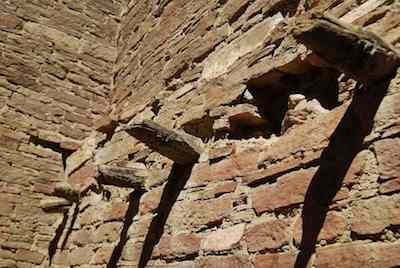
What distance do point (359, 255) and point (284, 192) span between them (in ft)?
1.63

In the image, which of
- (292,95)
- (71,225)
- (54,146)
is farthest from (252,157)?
(54,146)

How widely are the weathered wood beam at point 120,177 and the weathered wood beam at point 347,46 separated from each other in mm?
1809

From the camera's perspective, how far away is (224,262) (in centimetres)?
224

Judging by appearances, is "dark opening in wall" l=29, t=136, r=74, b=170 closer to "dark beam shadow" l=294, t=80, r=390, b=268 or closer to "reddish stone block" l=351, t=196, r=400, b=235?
"dark beam shadow" l=294, t=80, r=390, b=268

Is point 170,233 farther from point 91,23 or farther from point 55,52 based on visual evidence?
point 91,23

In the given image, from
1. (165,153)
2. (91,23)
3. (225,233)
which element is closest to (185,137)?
(165,153)

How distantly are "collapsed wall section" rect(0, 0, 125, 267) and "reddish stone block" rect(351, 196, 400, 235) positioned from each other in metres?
3.30

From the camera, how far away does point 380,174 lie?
1703 mm

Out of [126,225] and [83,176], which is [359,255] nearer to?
[126,225]

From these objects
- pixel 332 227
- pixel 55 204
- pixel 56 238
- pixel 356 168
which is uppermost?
pixel 356 168

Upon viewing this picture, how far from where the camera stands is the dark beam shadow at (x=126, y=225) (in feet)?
10.5

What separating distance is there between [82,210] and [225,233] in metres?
2.13

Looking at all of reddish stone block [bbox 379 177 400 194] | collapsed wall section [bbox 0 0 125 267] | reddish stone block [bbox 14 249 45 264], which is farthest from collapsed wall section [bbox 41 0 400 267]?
collapsed wall section [bbox 0 0 125 267]

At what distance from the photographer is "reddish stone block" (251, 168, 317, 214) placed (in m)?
1.99
